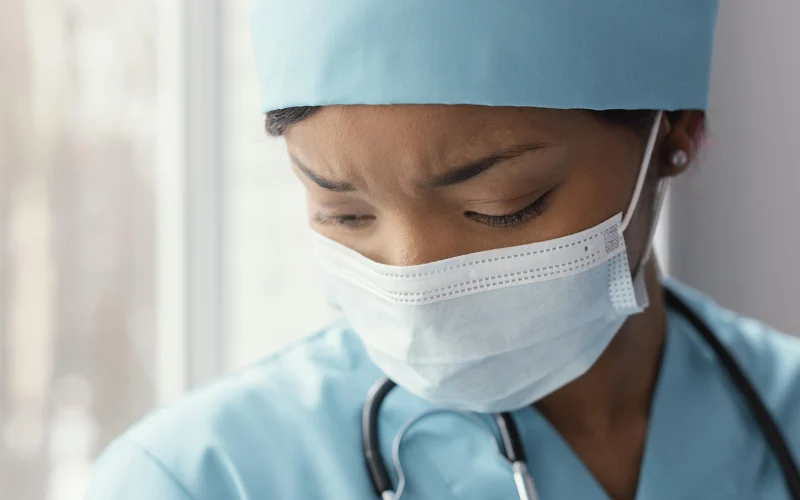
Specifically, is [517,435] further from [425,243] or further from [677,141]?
[677,141]

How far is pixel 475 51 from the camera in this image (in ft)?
2.69

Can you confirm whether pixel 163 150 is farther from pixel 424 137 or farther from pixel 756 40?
pixel 756 40

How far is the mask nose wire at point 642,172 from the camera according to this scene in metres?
0.93

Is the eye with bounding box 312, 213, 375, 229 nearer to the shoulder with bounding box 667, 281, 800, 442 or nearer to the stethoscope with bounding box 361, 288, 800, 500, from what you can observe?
the stethoscope with bounding box 361, 288, 800, 500

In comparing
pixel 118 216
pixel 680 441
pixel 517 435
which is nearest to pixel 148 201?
pixel 118 216

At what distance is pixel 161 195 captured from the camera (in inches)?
66.8

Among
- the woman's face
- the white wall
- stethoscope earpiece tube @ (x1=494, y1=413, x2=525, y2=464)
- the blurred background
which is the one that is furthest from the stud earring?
the white wall

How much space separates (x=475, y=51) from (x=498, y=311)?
26 centimetres

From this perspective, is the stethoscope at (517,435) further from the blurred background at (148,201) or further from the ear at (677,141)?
the blurred background at (148,201)

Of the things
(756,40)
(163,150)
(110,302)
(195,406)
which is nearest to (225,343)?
(110,302)

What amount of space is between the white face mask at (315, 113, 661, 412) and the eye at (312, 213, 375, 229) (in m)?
0.03

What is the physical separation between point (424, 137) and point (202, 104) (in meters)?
0.98

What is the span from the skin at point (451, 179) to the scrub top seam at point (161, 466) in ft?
0.98

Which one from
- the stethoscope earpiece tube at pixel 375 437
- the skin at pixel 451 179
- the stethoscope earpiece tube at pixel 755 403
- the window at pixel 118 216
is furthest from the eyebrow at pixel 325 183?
the window at pixel 118 216
